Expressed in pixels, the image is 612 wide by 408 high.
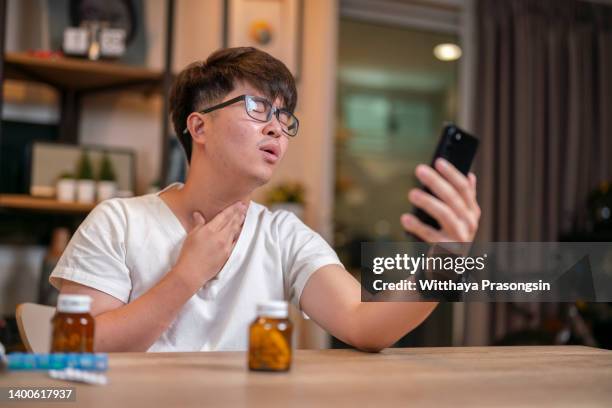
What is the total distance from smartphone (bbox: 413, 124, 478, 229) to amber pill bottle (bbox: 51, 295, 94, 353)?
1.49 ft

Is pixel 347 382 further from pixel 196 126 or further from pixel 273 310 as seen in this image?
pixel 196 126

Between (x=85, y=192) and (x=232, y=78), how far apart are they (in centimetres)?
190

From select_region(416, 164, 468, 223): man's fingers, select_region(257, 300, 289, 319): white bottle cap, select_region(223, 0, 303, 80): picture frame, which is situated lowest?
select_region(257, 300, 289, 319): white bottle cap

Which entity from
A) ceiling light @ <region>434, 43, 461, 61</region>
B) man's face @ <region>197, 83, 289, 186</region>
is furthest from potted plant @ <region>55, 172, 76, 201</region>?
ceiling light @ <region>434, 43, 461, 61</region>

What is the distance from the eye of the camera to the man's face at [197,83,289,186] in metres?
1.52

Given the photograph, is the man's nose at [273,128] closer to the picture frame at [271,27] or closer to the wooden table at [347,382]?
the wooden table at [347,382]

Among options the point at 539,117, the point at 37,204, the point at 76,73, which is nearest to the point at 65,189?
the point at 37,204

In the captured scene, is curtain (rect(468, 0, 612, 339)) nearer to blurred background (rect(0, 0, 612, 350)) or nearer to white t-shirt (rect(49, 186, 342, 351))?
blurred background (rect(0, 0, 612, 350))

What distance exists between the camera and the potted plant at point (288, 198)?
12.3ft

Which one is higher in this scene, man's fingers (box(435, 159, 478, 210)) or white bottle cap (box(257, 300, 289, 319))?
man's fingers (box(435, 159, 478, 210))

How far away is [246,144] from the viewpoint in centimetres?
153

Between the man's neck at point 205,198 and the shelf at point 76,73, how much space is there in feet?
6.15

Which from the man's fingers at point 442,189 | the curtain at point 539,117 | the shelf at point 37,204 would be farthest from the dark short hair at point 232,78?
the curtain at point 539,117

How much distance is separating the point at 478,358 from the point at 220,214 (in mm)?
561
